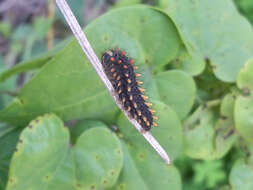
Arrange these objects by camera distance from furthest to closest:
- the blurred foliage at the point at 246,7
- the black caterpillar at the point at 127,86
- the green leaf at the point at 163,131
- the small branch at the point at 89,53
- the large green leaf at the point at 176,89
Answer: the blurred foliage at the point at 246,7 < the large green leaf at the point at 176,89 < the green leaf at the point at 163,131 < the black caterpillar at the point at 127,86 < the small branch at the point at 89,53

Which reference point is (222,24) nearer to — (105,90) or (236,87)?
(236,87)

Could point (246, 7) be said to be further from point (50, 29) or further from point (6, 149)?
point (6, 149)

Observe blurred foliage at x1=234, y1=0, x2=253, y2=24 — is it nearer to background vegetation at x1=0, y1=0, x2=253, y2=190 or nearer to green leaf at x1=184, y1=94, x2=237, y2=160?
background vegetation at x1=0, y1=0, x2=253, y2=190

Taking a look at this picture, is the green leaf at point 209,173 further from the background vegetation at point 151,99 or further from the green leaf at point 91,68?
the green leaf at point 91,68

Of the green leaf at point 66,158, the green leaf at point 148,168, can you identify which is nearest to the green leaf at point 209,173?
the green leaf at point 148,168

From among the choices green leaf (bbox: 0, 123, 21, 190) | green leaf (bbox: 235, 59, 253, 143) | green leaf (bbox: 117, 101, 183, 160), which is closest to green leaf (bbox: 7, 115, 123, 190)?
green leaf (bbox: 117, 101, 183, 160)

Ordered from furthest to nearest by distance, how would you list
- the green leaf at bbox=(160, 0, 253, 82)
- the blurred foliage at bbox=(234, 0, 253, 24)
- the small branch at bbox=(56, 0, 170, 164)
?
the blurred foliage at bbox=(234, 0, 253, 24) < the green leaf at bbox=(160, 0, 253, 82) < the small branch at bbox=(56, 0, 170, 164)

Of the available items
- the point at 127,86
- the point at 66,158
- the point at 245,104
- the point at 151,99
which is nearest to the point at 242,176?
the point at 245,104
